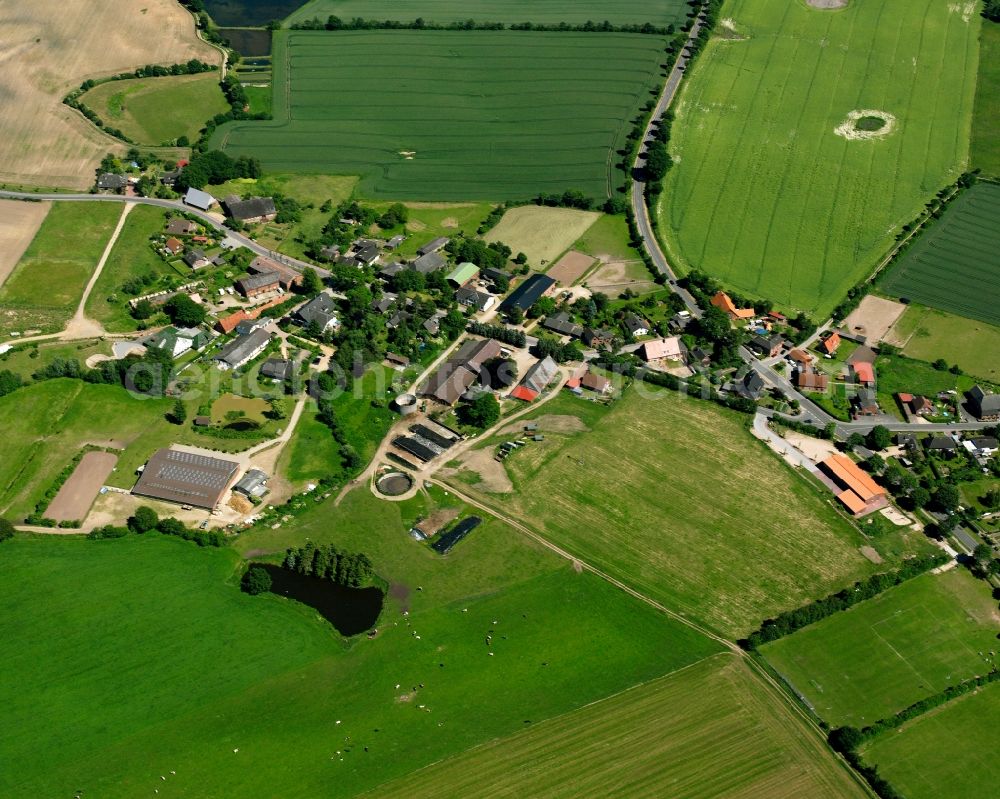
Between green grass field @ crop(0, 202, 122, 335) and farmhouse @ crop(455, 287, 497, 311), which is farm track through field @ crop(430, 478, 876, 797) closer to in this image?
farmhouse @ crop(455, 287, 497, 311)

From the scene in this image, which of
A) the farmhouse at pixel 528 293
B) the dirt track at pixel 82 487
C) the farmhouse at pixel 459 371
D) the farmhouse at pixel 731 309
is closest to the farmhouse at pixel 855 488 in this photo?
the farmhouse at pixel 731 309

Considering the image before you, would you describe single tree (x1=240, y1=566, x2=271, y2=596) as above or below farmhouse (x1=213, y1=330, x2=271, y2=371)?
below

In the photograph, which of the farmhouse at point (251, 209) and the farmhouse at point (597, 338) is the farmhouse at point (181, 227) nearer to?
the farmhouse at point (251, 209)

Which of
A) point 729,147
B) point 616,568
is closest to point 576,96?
point 729,147

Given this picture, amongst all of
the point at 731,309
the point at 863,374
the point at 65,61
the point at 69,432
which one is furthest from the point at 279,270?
the point at 65,61

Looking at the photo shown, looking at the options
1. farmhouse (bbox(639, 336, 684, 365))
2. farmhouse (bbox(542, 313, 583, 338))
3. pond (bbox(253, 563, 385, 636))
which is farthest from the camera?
farmhouse (bbox(542, 313, 583, 338))

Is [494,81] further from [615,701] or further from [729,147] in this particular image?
[615,701]

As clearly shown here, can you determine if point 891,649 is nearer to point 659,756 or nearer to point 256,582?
point 659,756

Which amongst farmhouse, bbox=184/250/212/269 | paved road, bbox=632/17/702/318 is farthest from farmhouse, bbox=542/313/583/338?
farmhouse, bbox=184/250/212/269
